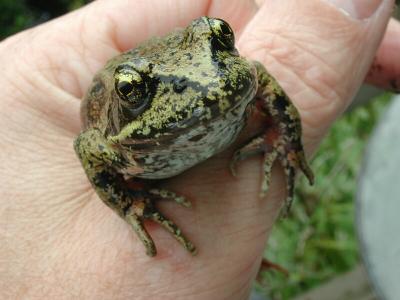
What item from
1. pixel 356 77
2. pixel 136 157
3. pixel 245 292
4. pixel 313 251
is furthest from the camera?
pixel 313 251

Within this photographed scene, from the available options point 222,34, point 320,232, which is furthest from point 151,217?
point 320,232

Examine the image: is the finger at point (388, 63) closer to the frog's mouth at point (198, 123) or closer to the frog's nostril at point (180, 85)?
the frog's mouth at point (198, 123)

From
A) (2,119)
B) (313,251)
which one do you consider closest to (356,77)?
(2,119)

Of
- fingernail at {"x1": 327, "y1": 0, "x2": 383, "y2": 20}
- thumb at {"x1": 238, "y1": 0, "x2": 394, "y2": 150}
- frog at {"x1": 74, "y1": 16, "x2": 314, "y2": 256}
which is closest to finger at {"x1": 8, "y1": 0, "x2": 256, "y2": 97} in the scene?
frog at {"x1": 74, "y1": 16, "x2": 314, "y2": 256}

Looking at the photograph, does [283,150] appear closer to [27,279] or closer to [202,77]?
[202,77]

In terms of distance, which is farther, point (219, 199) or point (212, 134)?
point (219, 199)

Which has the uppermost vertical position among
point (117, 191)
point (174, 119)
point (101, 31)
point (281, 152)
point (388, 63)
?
point (174, 119)

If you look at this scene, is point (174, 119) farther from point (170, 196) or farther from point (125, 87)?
point (170, 196)

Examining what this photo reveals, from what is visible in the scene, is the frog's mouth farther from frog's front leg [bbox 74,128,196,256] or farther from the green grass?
the green grass
